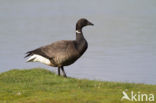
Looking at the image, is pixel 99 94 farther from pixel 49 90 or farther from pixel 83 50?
pixel 83 50

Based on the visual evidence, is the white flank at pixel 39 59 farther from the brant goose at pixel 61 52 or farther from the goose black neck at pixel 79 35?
the goose black neck at pixel 79 35

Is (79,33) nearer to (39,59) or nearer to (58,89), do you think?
(39,59)

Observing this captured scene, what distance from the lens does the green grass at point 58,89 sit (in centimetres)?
1421

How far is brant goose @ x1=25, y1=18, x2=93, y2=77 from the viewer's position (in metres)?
19.6

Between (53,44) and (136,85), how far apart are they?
4750 mm

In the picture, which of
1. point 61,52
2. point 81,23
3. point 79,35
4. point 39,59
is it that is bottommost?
point 39,59

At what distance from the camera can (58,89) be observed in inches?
634

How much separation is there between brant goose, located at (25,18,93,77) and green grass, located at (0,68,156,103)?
78 centimetres

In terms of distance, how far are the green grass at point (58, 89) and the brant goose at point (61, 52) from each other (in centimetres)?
78

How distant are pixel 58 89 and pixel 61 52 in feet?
12.6

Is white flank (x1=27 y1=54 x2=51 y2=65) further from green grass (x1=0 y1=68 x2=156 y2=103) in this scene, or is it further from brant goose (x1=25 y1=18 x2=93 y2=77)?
green grass (x1=0 y1=68 x2=156 y2=103)

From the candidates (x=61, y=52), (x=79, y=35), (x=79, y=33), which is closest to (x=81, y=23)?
(x=79, y=33)

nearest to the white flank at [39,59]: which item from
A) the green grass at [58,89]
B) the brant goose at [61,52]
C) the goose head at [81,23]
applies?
the brant goose at [61,52]

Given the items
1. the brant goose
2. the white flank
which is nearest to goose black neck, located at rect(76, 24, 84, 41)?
the brant goose
